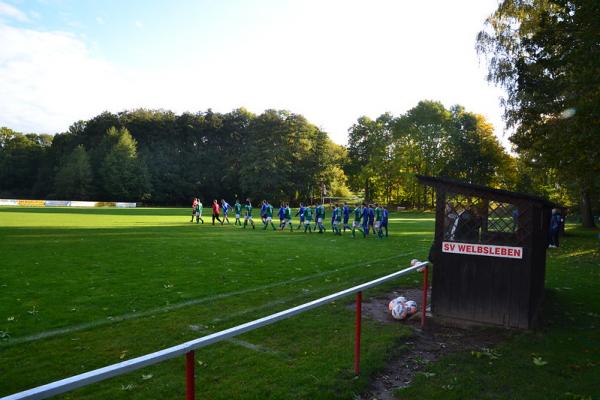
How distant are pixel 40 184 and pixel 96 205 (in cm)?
2284

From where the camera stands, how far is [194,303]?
25.7 ft

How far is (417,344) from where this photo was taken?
6.17 meters

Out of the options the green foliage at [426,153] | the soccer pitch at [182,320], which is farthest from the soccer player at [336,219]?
the green foliage at [426,153]

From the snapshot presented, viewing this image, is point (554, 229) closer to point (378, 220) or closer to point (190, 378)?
point (378, 220)

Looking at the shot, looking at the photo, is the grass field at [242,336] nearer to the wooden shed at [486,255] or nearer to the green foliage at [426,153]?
the wooden shed at [486,255]

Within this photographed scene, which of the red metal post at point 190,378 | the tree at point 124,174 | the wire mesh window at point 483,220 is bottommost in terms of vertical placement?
the red metal post at point 190,378

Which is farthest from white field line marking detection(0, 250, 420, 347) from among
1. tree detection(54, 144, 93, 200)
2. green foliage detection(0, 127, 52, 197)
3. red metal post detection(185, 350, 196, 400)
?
green foliage detection(0, 127, 52, 197)

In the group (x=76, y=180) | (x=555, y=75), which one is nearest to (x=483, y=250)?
(x=555, y=75)

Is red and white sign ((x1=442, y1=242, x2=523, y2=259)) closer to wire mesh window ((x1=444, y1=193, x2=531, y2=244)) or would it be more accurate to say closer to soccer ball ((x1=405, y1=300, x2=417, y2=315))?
wire mesh window ((x1=444, y1=193, x2=531, y2=244))

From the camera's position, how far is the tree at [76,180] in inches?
2731

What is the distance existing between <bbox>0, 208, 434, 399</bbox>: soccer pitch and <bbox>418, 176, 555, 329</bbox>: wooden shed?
4.80ft

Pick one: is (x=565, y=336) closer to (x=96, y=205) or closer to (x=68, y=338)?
(x=68, y=338)

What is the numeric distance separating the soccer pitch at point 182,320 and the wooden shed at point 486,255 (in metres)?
1.46

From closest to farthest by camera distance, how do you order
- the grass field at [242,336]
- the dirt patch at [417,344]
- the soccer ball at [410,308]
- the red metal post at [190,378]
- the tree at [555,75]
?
the red metal post at [190,378]
the grass field at [242,336]
the dirt patch at [417,344]
the soccer ball at [410,308]
the tree at [555,75]
